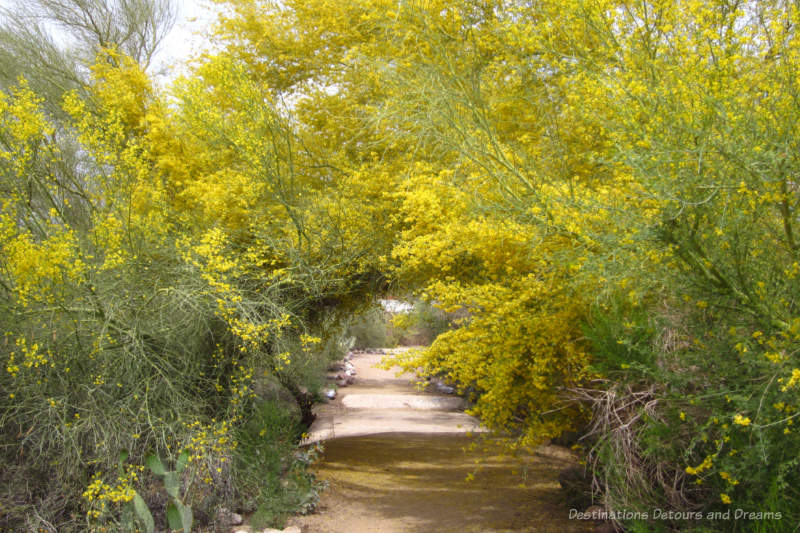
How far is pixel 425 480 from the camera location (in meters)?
9.31

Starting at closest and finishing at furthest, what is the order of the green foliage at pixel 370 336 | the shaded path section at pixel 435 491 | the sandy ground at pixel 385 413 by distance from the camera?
the shaded path section at pixel 435 491 → the sandy ground at pixel 385 413 → the green foliage at pixel 370 336

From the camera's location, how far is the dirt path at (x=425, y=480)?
7051 mm

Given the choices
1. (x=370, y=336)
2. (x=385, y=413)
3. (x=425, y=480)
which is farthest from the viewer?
(x=370, y=336)

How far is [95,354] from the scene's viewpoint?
6.19m

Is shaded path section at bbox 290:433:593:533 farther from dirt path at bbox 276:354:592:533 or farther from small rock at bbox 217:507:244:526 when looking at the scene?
small rock at bbox 217:507:244:526

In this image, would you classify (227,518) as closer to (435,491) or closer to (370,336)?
(435,491)

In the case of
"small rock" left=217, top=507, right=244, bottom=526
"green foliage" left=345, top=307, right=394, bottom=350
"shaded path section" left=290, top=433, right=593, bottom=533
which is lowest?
"shaded path section" left=290, top=433, right=593, bottom=533

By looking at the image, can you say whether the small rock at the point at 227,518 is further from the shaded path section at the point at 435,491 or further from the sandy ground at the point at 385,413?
the sandy ground at the point at 385,413

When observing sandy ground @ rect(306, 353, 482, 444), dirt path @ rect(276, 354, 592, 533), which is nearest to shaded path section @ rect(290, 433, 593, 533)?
dirt path @ rect(276, 354, 592, 533)

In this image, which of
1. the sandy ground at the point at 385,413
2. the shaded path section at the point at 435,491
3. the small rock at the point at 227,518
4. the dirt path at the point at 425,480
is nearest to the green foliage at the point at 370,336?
the sandy ground at the point at 385,413

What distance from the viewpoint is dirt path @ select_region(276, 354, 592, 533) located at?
7051 mm

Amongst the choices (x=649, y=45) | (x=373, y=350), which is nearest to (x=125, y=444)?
(x=649, y=45)

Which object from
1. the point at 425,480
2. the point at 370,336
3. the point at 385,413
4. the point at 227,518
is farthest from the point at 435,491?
the point at 370,336

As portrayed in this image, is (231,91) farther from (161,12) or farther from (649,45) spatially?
(161,12)
